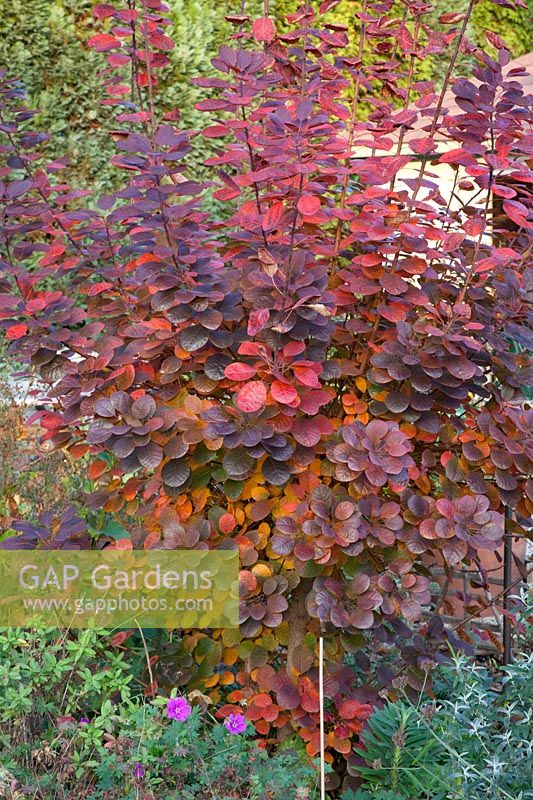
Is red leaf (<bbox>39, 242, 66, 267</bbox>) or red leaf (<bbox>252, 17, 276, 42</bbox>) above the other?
red leaf (<bbox>252, 17, 276, 42</bbox>)

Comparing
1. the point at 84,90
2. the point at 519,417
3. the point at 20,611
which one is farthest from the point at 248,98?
the point at 84,90

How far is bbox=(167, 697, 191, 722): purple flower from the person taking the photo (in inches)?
66.8

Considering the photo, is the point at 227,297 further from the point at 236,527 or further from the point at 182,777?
the point at 182,777

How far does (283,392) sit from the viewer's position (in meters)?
1.79

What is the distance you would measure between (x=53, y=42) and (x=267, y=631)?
6151mm

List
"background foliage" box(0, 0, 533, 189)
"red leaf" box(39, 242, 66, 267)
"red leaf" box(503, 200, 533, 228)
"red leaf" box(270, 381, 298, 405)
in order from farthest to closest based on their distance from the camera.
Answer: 1. "background foliage" box(0, 0, 533, 189)
2. "red leaf" box(39, 242, 66, 267)
3. "red leaf" box(503, 200, 533, 228)
4. "red leaf" box(270, 381, 298, 405)

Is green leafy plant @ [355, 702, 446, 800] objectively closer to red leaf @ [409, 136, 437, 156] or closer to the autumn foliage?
the autumn foliage

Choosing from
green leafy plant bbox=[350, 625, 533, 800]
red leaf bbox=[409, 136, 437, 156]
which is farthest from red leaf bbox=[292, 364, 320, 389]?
green leafy plant bbox=[350, 625, 533, 800]

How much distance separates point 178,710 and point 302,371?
0.72 meters

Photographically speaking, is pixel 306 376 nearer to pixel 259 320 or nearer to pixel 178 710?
pixel 259 320

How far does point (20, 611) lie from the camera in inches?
85.3

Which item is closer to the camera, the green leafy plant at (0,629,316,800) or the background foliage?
the green leafy plant at (0,629,316,800)

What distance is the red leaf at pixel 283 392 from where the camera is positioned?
178cm

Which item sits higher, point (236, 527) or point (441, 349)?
point (441, 349)
